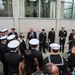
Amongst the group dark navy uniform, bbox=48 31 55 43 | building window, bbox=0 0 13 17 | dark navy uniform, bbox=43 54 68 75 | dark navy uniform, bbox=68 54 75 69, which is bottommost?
dark navy uniform, bbox=48 31 55 43

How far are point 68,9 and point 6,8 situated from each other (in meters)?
5.82

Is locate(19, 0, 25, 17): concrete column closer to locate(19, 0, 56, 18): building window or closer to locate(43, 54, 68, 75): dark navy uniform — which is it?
locate(19, 0, 56, 18): building window

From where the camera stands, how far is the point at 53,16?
12.4m

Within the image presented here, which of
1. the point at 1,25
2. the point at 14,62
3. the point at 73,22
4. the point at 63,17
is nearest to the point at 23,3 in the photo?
the point at 1,25

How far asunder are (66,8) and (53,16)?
1726 millimetres

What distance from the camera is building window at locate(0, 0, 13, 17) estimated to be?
1003 cm

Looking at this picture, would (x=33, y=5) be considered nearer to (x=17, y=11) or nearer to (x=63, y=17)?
(x=17, y=11)

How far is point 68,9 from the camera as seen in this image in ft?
44.7

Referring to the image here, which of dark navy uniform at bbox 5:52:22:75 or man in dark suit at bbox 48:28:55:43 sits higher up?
dark navy uniform at bbox 5:52:22:75

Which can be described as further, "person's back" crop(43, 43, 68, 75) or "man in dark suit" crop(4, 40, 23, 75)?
"man in dark suit" crop(4, 40, 23, 75)

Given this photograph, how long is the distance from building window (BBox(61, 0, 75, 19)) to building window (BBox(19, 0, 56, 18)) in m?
0.89

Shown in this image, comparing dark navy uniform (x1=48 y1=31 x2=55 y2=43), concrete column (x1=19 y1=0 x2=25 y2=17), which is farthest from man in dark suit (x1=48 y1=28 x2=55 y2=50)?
concrete column (x1=19 y1=0 x2=25 y2=17)

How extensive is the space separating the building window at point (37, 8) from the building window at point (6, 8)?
724 mm

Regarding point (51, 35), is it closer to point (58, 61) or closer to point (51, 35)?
point (51, 35)
